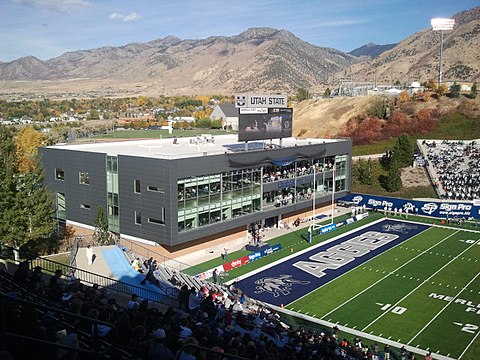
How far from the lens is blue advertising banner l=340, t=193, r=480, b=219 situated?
49.9 metres

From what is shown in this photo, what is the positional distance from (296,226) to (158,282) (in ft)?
79.3

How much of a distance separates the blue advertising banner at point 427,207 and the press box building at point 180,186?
26.8 feet

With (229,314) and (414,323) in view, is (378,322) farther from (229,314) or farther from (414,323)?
(229,314)

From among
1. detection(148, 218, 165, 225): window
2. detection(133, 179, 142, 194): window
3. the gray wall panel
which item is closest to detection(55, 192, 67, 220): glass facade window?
the gray wall panel

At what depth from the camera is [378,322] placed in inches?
1046

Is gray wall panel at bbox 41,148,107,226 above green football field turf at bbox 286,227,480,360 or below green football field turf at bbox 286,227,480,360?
above

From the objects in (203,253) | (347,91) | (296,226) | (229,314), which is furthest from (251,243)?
(347,91)

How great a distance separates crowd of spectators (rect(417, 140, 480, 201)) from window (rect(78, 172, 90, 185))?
3877 centimetres

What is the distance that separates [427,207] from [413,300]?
77.8ft

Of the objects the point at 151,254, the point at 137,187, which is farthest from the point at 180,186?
the point at 151,254

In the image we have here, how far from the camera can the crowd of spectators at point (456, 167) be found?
57.4 m

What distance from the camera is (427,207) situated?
51188mm

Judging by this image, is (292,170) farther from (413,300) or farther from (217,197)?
(413,300)

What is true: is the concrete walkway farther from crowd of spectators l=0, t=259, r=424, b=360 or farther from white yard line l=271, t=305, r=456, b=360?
white yard line l=271, t=305, r=456, b=360
